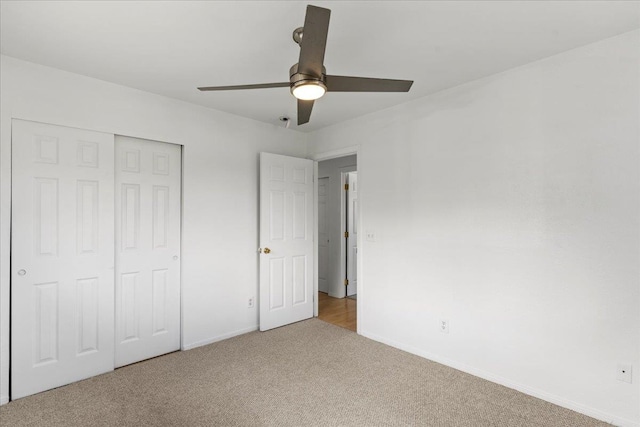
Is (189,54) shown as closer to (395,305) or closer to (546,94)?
(546,94)

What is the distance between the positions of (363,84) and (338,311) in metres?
3.50

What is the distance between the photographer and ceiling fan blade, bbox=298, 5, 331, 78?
1263 millimetres

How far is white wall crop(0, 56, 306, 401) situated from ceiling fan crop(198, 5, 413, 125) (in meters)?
1.76

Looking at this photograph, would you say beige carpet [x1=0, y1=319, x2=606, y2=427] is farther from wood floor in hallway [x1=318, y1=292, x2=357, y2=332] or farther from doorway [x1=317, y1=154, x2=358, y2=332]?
doorway [x1=317, y1=154, x2=358, y2=332]

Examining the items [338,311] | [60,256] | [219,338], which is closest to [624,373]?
[338,311]

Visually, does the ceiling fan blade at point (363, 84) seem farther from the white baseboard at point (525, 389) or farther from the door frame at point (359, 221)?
the white baseboard at point (525, 389)

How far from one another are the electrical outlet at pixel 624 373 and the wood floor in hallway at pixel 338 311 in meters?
2.32

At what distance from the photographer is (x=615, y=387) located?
2.09 m

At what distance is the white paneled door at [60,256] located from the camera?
7.86ft

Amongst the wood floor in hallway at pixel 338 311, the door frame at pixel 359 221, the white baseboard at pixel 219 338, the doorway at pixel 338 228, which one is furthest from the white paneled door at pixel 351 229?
the white baseboard at pixel 219 338

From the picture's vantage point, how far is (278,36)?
6.82ft

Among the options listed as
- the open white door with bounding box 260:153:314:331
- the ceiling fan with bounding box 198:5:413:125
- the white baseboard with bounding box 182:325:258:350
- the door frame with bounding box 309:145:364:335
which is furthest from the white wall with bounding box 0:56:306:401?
the ceiling fan with bounding box 198:5:413:125

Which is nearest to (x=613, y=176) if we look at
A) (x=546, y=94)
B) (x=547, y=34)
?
(x=546, y=94)

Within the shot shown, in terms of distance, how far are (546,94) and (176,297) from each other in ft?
11.9
